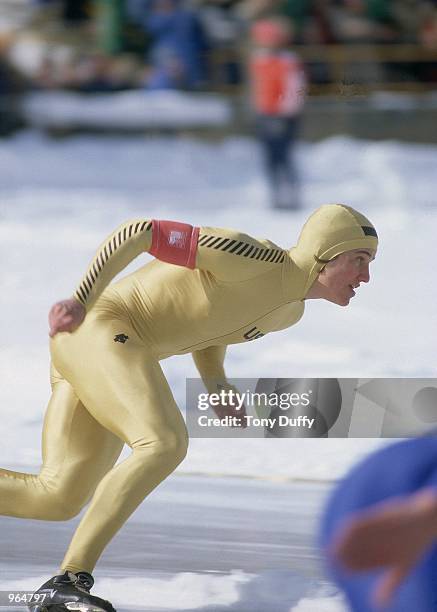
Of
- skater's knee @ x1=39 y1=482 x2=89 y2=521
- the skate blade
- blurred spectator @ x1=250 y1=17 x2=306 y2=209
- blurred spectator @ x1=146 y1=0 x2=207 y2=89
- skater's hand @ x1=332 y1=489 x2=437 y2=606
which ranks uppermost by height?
blurred spectator @ x1=146 y1=0 x2=207 y2=89

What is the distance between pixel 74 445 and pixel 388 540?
1.68m

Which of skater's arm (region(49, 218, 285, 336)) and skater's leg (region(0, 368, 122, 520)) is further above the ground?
skater's arm (region(49, 218, 285, 336))

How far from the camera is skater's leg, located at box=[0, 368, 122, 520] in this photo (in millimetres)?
2807

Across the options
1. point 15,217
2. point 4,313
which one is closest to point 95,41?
point 15,217

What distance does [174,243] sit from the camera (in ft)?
9.04

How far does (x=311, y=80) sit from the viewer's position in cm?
779

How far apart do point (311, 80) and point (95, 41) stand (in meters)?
1.79

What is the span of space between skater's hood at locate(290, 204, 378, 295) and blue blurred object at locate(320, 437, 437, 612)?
1.29m

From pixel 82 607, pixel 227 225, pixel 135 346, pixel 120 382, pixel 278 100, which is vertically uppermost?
pixel 278 100

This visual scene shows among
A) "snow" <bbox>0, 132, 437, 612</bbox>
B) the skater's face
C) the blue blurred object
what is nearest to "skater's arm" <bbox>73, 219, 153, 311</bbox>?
the skater's face

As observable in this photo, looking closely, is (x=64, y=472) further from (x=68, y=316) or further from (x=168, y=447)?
(x=68, y=316)

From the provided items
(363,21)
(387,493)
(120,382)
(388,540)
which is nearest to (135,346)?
(120,382)

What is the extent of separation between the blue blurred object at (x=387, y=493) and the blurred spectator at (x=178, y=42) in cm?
673

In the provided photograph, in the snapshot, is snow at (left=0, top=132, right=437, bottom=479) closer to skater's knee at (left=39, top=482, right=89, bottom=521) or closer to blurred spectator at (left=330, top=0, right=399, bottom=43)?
blurred spectator at (left=330, top=0, right=399, bottom=43)
